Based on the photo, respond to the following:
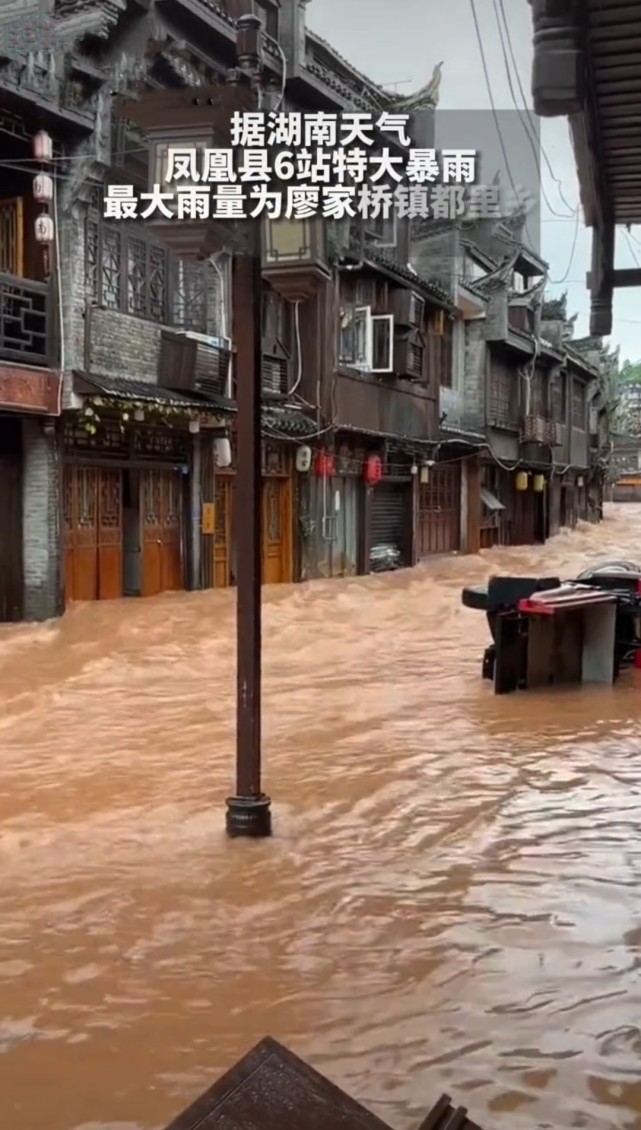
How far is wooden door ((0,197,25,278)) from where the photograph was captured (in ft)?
50.7

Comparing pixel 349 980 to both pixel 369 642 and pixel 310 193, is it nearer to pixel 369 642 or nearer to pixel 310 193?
pixel 310 193

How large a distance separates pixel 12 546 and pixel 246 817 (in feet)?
34.6

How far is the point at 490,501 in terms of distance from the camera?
35438 millimetres

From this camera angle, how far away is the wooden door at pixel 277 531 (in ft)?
71.5

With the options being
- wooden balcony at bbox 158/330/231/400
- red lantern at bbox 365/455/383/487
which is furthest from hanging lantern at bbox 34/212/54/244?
red lantern at bbox 365/455/383/487

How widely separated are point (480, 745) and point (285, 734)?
176cm

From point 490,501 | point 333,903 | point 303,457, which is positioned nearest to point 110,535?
point 303,457

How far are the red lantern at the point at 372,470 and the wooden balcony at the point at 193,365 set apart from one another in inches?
252

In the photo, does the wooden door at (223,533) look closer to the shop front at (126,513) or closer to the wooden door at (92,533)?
the shop front at (126,513)

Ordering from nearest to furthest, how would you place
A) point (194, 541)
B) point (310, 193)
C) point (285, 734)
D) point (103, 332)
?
point (310, 193) → point (285, 734) → point (103, 332) → point (194, 541)

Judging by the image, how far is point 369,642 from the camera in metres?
15.3

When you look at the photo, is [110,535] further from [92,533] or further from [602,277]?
[602,277]

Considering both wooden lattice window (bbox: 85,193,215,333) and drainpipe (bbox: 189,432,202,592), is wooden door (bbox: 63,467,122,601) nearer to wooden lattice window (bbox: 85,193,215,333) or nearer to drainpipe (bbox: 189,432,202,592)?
drainpipe (bbox: 189,432,202,592)

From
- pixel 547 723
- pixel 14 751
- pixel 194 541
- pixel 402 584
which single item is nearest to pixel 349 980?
pixel 14 751
